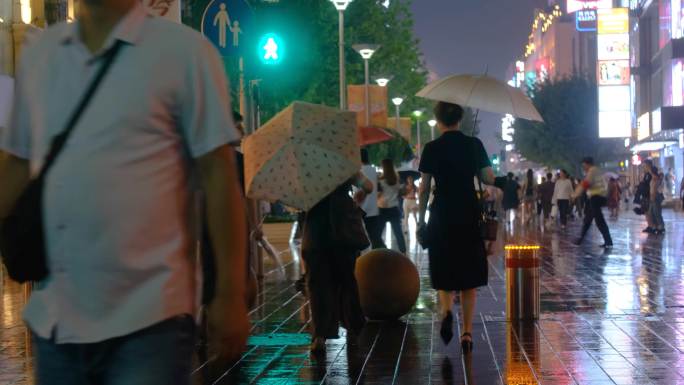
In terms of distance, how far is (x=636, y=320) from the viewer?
11.5 metres

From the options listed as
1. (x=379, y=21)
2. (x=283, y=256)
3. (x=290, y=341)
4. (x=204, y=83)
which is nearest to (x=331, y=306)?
(x=290, y=341)

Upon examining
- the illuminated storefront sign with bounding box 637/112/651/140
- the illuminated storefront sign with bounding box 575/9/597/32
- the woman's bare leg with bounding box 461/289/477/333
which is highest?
the illuminated storefront sign with bounding box 575/9/597/32

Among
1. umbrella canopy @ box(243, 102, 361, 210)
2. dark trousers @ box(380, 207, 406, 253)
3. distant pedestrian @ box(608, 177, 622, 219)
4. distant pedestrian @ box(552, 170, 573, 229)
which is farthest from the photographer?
distant pedestrian @ box(608, 177, 622, 219)

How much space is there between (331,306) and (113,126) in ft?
22.4

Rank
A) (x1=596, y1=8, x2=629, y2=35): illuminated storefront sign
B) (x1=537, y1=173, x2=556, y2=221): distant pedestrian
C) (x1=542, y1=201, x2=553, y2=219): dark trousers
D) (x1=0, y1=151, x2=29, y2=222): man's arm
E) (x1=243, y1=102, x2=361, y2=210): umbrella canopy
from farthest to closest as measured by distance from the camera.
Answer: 1. (x1=596, y1=8, x2=629, y2=35): illuminated storefront sign
2. (x1=537, y1=173, x2=556, y2=221): distant pedestrian
3. (x1=542, y1=201, x2=553, y2=219): dark trousers
4. (x1=243, y1=102, x2=361, y2=210): umbrella canopy
5. (x1=0, y1=151, x2=29, y2=222): man's arm

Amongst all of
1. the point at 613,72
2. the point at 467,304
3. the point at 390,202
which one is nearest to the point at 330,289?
the point at 467,304

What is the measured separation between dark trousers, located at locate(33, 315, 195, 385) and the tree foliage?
9829 centimetres

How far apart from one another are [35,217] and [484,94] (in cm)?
897

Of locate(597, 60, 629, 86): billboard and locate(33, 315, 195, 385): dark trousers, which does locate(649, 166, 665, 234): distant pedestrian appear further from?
locate(597, 60, 629, 86): billboard

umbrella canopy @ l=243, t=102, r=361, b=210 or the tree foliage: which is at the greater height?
the tree foliage

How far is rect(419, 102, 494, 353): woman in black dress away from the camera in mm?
9688

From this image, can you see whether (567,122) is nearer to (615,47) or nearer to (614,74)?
(614,74)

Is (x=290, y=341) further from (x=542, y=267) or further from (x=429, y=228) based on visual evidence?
(x=542, y=267)

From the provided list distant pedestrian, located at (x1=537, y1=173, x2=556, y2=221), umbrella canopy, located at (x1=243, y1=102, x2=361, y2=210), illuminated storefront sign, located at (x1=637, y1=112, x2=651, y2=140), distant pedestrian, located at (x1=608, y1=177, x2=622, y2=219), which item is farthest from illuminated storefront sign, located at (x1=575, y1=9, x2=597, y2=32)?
umbrella canopy, located at (x1=243, y1=102, x2=361, y2=210)
